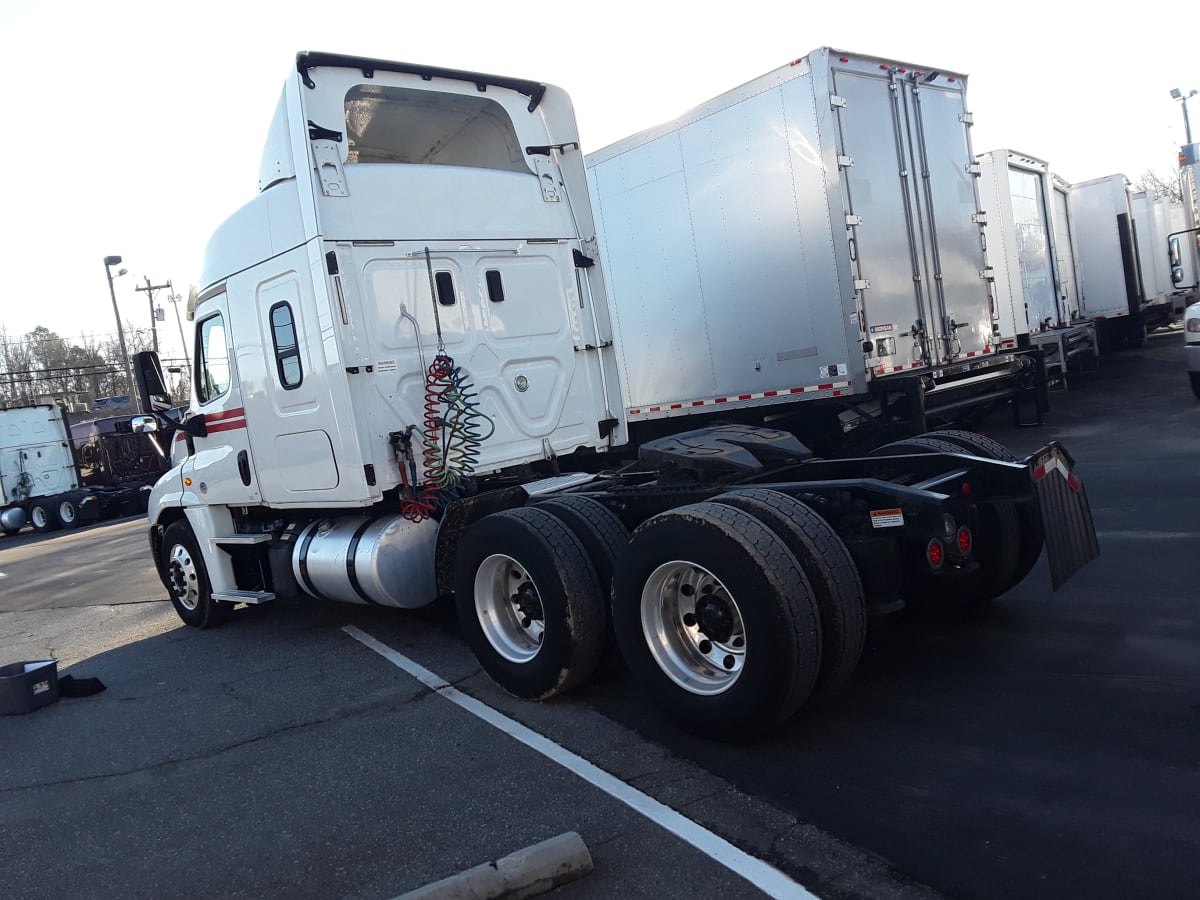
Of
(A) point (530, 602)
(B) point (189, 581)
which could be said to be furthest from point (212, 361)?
(A) point (530, 602)

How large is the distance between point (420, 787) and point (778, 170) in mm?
7137

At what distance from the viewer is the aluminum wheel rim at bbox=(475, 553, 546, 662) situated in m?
5.19

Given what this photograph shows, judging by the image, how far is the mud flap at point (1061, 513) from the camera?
431cm

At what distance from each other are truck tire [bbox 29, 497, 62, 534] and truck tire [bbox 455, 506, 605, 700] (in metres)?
23.4

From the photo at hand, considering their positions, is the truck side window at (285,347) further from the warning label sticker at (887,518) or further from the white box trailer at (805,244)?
the white box trailer at (805,244)

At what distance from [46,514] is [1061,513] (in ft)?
86.7

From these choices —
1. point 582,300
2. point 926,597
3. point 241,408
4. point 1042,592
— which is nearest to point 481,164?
point 582,300

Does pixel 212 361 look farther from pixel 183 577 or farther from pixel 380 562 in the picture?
pixel 380 562

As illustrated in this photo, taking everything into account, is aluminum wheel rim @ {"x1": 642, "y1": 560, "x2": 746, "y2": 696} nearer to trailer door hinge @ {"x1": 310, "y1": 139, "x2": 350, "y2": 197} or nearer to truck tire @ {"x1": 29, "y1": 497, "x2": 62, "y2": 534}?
trailer door hinge @ {"x1": 310, "y1": 139, "x2": 350, "y2": 197}

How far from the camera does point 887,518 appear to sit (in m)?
4.20

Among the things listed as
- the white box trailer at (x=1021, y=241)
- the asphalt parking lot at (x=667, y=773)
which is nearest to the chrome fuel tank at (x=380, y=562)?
the asphalt parking lot at (x=667, y=773)

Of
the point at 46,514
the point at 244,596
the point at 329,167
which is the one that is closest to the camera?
the point at 329,167

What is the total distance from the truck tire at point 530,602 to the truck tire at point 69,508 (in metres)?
22.6

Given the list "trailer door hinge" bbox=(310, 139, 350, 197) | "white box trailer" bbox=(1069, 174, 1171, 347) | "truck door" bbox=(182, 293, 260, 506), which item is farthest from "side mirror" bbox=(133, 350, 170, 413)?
"white box trailer" bbox=(1069, 174, 1171, 347)
